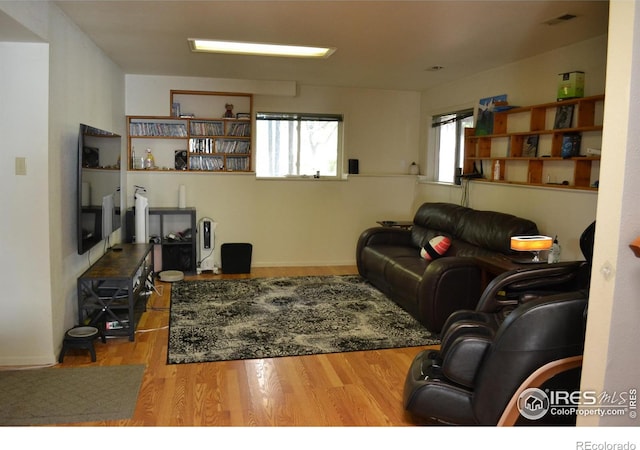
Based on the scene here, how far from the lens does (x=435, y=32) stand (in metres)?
3.97

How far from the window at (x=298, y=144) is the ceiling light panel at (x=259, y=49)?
5.94ft

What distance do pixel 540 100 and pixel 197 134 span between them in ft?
12.6

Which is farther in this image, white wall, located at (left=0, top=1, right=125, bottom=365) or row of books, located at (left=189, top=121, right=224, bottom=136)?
row of books, located at (left=189, top=121, right=224, bottom=136)

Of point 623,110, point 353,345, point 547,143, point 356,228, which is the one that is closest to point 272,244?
point 356,228

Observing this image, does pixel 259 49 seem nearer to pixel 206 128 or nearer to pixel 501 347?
pixel 206 128

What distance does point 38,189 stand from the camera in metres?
3.35

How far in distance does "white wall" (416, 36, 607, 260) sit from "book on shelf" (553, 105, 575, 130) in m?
0.21

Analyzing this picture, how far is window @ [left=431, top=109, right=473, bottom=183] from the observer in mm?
6133

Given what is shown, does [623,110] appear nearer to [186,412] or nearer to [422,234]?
[186,412]

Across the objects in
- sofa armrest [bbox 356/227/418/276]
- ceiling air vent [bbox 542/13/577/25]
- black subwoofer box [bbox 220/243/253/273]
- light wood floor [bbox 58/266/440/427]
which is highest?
ceiling air vent [bbox 542/13/577/25]

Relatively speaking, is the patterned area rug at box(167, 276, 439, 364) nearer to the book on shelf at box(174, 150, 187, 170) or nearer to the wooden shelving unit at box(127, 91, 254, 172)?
the book on shelf at box(174, 150, 187, 170)

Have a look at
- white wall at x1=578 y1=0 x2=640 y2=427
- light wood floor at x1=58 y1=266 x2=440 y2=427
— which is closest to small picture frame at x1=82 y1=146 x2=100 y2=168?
light wood floor at x1=58 y1=266 x2=440 y2=427

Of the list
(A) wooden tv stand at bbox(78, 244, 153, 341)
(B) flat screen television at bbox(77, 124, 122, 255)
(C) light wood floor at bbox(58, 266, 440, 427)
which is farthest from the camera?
(A) wooden tv stand at bbox(78, 244, 153, 341)

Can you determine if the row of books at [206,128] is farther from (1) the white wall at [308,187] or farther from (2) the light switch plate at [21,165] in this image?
(2) the light switch plate at [21,165]
